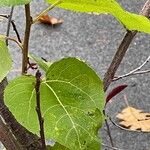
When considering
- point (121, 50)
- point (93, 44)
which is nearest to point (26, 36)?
point (121, 50)

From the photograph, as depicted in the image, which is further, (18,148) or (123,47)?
(123,47)

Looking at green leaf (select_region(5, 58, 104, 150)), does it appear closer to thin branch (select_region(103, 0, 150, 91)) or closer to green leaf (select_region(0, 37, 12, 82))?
green leaf (select_region(0, 37, 12, 82))

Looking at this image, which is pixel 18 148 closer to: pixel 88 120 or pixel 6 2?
pixel 88 120

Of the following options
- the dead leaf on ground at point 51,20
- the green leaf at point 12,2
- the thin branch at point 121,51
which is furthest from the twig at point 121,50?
the dead leaf on ground at point 51,20

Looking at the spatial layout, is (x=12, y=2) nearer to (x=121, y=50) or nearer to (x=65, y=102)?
(x=65, y=102)

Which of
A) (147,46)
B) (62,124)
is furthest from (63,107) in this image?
(147,46)

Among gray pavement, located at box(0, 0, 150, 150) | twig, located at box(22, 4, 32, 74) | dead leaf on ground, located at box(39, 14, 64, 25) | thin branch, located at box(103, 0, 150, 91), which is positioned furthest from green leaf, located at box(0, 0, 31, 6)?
dead leaf on ground, located at box(39, 14, 64, 25)

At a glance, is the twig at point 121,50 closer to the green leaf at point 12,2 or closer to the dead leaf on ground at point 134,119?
the green leaf at point 12,2
